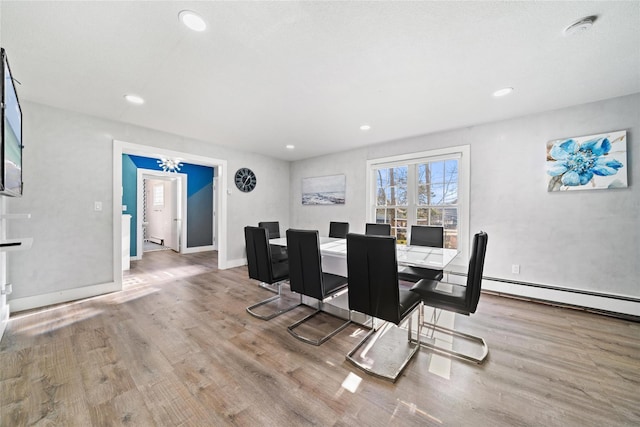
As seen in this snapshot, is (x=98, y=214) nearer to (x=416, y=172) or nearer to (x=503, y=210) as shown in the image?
(x=416, y=172)

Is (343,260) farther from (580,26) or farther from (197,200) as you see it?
(197,200)

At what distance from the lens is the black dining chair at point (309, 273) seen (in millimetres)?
2174

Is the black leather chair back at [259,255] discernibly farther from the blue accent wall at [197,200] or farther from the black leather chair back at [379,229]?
the blue accent wall at [197,200]

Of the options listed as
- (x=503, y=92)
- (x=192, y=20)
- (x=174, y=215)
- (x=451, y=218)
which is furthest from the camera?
(x=174, y=215)

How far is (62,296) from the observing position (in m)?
3.09

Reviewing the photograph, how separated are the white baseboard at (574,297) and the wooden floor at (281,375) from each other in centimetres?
19

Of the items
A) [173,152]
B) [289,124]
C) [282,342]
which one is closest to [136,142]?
[173,152]

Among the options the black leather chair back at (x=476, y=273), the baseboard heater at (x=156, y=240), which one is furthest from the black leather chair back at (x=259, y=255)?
the baseboard heater at (x=156, y=240)

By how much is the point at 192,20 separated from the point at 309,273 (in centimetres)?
215

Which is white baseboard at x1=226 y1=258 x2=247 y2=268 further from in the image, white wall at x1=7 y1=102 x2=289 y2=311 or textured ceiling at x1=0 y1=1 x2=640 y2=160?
textured ceiling at x1=0 y1=1 x2=640 y2=160

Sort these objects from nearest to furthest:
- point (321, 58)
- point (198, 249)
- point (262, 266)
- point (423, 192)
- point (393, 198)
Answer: point (321, 58), point (262, 266), point (423, 192), point (393, 198), point (198, 249)

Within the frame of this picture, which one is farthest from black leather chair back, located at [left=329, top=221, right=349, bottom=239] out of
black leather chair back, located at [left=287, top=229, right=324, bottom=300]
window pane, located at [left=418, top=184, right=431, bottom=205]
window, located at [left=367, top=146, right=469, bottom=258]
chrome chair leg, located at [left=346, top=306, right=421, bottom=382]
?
chrome chair leg, located at [left=346, top=306, right=421, bottom=382]

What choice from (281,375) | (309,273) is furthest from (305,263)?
(281,375)

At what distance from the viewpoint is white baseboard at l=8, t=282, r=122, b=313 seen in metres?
2.82
